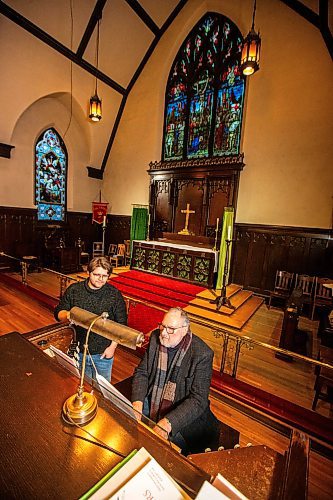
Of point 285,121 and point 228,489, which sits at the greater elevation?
point 285,121

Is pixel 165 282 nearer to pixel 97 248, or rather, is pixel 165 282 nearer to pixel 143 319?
pixel 143 319

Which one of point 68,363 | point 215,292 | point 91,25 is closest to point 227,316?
point 215,292

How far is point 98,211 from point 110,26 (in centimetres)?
663

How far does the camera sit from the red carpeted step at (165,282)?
21.0 ft

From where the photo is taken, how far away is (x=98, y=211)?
434 inches

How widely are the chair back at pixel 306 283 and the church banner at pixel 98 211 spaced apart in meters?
8.48

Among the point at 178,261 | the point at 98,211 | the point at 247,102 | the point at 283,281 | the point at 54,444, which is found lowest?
the point at 283,281

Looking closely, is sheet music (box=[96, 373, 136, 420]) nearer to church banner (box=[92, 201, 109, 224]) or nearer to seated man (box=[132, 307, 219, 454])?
seated man (box=[132, 307, 219, 454])

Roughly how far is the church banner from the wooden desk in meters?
10.2

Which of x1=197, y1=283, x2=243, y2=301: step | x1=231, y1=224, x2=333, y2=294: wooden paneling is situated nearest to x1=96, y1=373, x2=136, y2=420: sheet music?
x1=197, y1=283, x2=243, y2=301: step

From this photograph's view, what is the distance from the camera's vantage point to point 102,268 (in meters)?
2.13

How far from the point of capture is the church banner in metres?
11.0

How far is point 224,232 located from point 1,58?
7811mm

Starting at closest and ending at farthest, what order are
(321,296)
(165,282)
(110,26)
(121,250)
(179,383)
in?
(179,383), (321,296), (165,282), (110,26), (121,250)
